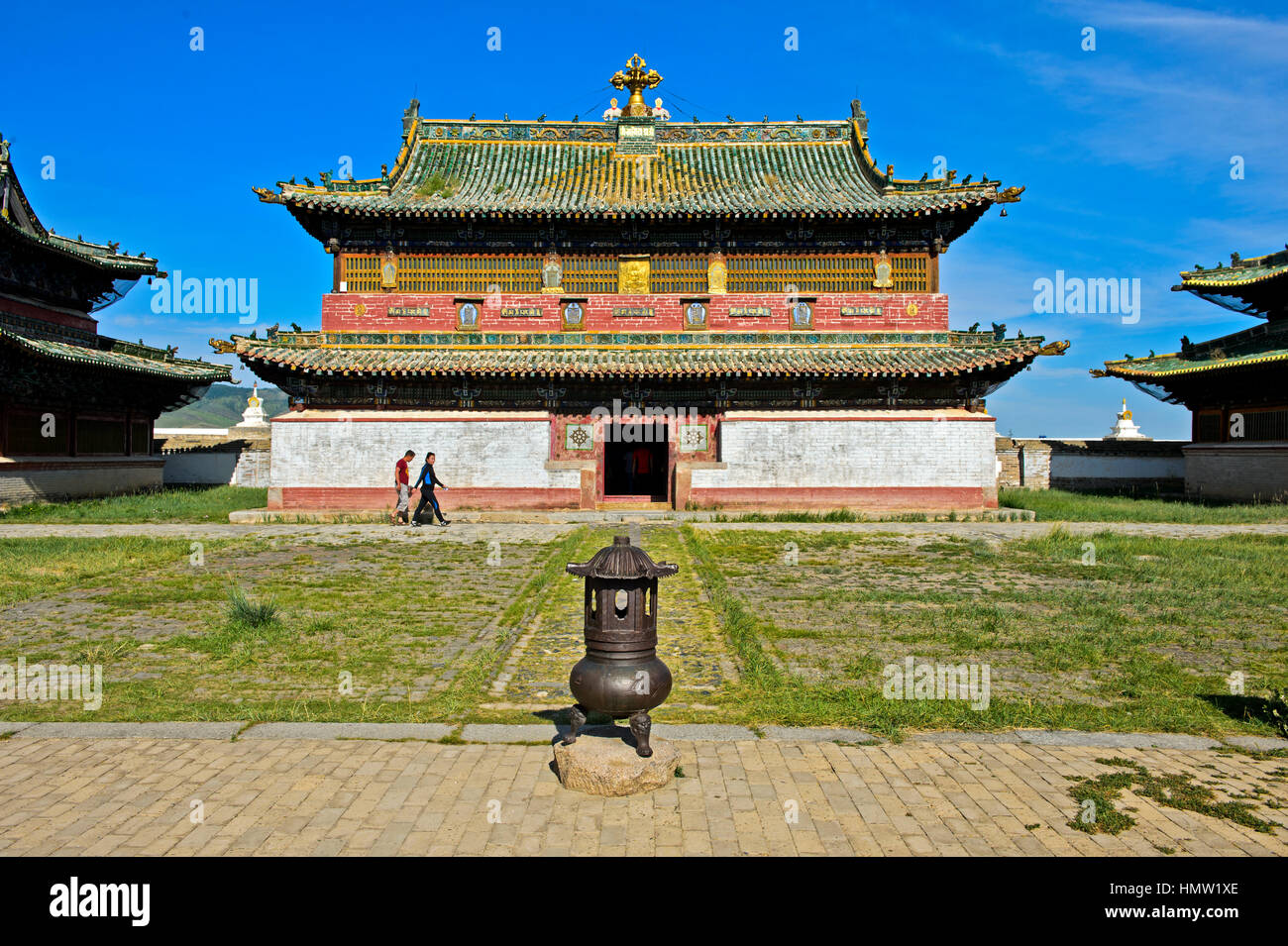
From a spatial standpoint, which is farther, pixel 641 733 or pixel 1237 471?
pixel 1237 471

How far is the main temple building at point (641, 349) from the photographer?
2028 cm

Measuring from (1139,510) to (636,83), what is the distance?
19.9m

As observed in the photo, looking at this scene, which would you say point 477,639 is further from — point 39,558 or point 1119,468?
point 1119,468

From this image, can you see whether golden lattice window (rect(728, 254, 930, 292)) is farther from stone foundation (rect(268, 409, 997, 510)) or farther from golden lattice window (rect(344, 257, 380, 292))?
golden lattice window (rect(344, 257, 380, 292))

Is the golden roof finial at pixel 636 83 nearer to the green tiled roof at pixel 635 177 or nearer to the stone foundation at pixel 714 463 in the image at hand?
the green tiled roof at pixel 635 177

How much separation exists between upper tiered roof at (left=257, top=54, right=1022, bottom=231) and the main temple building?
121 millimetres

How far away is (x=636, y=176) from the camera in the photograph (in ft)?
78.6

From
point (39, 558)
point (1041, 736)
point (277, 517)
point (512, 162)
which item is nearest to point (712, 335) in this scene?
point (512, 162)

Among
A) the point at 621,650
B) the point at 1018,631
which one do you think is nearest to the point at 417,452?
the point at 1018,631

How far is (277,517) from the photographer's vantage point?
746 inches

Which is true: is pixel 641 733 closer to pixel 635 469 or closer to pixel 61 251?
pixel 635 469

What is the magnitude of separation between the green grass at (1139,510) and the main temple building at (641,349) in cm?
267

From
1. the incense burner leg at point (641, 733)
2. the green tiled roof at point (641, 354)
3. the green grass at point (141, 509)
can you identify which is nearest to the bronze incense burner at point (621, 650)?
the incense burner leg at point (641, 733)

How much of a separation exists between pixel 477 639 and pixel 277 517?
13.6 metres
